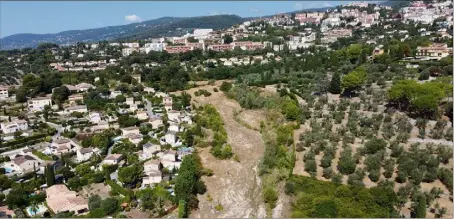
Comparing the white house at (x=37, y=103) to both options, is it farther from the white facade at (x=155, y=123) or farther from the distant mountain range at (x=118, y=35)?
the distant mountain range at (x=118, y=35)

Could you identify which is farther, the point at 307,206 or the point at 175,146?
the point at 175,146

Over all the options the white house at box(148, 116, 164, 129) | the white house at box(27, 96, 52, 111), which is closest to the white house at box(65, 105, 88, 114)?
the white house at box(27, 96, 52, 111)

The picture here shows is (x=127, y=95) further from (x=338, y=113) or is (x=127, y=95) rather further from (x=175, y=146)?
(x=338, y=113)

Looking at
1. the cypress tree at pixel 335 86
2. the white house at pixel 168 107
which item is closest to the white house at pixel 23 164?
the white house at pixel 168 107

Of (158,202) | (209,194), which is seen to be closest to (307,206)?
(209,194)

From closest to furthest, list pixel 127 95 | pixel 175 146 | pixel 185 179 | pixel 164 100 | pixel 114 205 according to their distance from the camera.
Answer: pixel 114 205, pixel 185 179, pixel 175 146, pixel 164 100, pixel 127 95

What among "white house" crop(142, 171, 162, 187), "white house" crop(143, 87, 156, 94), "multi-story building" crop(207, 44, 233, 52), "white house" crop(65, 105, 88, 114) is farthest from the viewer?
"multi-story building" crop(207, 44, 233, 52)

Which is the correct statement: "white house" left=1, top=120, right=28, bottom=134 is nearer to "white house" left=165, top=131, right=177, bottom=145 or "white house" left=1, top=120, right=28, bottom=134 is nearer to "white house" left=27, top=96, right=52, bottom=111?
"white house" left=27, top=96, right=52, bottom=111
